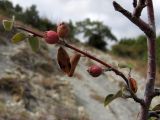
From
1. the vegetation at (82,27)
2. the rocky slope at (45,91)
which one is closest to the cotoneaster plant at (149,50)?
the rocky slope at (45,91)

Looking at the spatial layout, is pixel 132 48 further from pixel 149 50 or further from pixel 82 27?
pixel 149 50

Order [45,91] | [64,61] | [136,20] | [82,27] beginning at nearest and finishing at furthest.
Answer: [136,20], [64,61], [45,91], [82,27]

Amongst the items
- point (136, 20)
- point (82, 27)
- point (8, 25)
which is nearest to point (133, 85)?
point (136, 20)

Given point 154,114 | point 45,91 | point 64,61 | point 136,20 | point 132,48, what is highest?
point 136,20

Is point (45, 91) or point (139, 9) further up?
point (139, 9)

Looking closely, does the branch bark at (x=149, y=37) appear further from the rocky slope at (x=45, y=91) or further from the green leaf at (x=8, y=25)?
the rocky slope at (x=45, y=91)

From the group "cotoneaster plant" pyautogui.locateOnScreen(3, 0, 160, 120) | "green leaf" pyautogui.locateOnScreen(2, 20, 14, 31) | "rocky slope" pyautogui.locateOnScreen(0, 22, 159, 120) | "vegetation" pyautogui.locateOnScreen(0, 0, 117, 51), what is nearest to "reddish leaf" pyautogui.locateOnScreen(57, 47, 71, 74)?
"cotoneaster plant" pyautogui.locateOnScreen(3, 0, 160, 120)

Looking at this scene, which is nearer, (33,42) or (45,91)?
(33,42)

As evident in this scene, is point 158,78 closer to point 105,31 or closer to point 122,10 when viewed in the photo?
point 105,31

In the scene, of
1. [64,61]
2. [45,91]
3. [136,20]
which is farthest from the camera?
[45,91]
